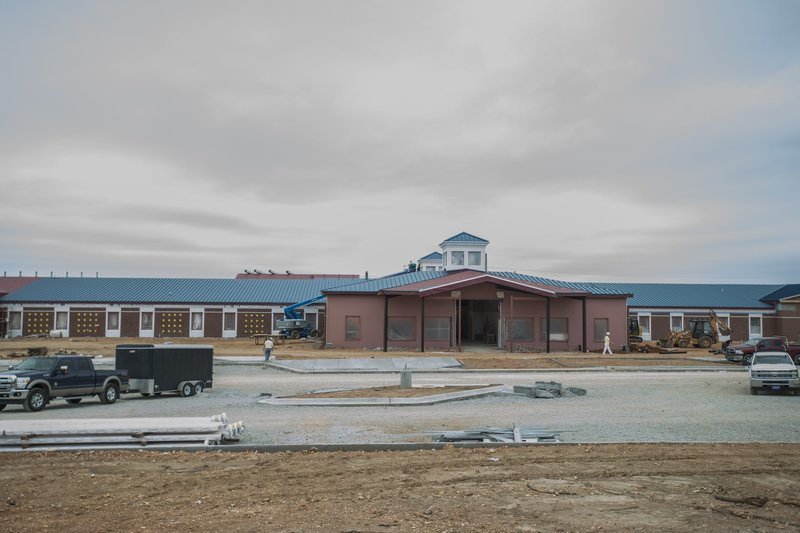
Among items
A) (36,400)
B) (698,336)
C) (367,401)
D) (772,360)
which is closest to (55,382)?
(36,400)

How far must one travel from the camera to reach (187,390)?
26.6 m

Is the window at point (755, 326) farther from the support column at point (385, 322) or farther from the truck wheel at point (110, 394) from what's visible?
the truck wheel at point (110, 394)

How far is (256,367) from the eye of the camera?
3878 centimetres

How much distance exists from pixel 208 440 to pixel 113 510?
4895 mm

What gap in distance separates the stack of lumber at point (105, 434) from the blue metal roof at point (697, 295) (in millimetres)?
58819

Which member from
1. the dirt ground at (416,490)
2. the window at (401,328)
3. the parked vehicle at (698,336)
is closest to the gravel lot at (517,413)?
the dirt ground at (416,490)

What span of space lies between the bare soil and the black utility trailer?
4966 mm

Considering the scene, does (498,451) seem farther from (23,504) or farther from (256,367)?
(256,367)

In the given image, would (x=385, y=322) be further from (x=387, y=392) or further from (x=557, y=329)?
(x=387, y=392)

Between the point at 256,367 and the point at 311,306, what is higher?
the point at 311,306

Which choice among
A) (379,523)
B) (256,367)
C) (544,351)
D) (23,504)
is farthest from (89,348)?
(379,523)

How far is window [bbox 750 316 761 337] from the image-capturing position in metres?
70.6

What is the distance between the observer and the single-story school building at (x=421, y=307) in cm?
5072

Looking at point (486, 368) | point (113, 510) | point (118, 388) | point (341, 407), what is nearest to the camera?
point (113, 510)
